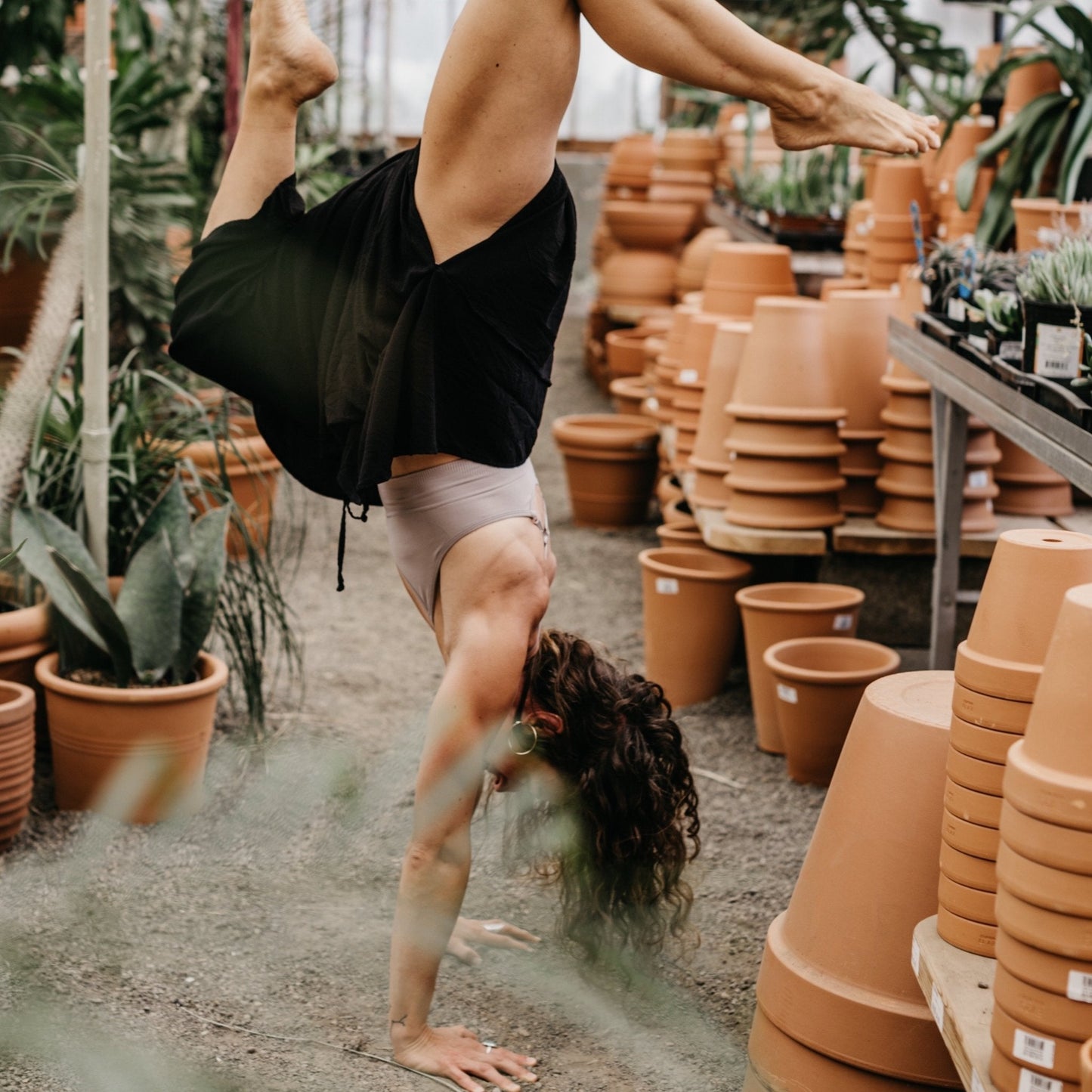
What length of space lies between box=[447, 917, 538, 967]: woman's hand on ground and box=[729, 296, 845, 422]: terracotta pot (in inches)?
53.7

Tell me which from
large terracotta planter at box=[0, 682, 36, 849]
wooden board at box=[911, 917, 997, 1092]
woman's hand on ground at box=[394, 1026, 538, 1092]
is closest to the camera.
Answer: wooden board at box=[911, 917, 997, 1092]

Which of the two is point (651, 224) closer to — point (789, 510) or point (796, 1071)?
point (789, 510)

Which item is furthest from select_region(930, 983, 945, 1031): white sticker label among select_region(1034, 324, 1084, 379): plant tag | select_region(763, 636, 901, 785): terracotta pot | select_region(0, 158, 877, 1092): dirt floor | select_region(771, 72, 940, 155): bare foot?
select_region(763, 636, 901, 785): terracotta pot

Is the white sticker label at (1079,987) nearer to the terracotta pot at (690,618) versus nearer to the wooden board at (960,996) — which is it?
the wooden board at (960,996)

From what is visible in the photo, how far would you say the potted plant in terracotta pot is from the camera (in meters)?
2.72

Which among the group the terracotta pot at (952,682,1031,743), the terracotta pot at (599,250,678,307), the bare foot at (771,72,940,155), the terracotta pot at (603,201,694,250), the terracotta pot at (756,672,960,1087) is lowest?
the terracotta pot at (756,672,960,1087)

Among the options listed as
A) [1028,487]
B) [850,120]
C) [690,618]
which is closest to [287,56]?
[850,120]

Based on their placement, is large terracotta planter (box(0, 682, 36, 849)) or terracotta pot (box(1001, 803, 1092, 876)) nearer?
terracotta pot (box(1001, 803, 1092, 876))

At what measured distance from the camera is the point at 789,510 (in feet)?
10.9

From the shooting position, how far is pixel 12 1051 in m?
1.98

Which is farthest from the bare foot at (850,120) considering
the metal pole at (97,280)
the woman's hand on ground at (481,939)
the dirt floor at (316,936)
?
the metal pole at (97,280)

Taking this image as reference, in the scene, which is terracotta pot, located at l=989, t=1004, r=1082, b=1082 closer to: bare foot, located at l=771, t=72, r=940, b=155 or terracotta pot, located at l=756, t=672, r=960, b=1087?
terracotta pot, located at l=756, t=672, r=960, b=1087

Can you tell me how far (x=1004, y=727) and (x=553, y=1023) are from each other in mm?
991

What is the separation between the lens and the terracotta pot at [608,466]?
16.9 ft
